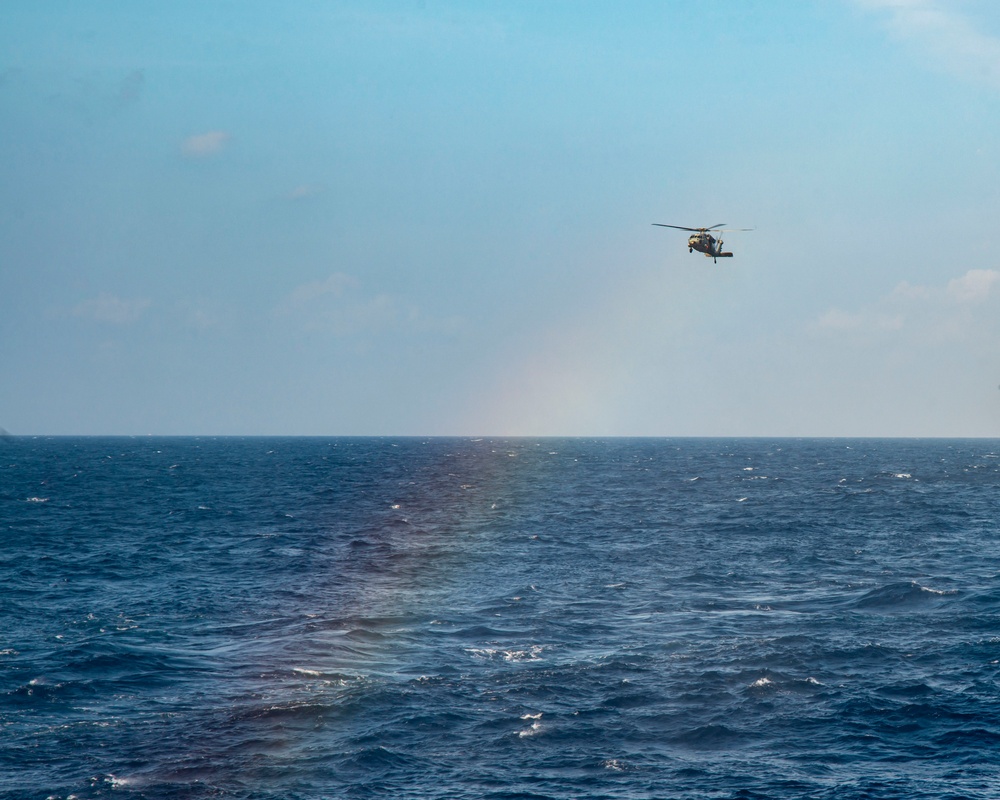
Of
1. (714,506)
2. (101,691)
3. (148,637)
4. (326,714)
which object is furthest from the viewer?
(714,506)

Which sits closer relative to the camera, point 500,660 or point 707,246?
point 500,660

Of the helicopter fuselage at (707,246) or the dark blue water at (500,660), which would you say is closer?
the dark blue water at (500,660)

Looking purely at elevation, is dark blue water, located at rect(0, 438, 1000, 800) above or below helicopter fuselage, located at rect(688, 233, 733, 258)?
below

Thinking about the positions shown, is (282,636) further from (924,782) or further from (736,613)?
(924,782)

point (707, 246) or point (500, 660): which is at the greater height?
point (707, 246)

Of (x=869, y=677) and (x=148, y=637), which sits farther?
(x=148, y=637)

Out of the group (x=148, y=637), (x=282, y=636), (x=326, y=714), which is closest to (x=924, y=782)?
(x=326, y=714)

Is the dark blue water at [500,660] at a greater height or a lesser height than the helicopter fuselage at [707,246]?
lesser

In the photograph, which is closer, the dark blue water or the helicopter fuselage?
the dark blue water
